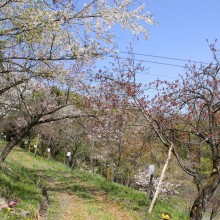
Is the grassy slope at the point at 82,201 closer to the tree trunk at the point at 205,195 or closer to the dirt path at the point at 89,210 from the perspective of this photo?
the dirt path at the point at 89,210

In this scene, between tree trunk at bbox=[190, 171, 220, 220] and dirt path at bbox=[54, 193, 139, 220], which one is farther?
dirt path at bbox=[54, 193, 139, 220]

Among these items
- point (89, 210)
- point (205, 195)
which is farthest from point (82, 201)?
point (205, 195)

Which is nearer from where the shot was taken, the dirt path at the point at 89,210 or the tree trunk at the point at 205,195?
the tree trunk at the point at 205,195

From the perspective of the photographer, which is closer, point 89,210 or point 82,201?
point 89,210

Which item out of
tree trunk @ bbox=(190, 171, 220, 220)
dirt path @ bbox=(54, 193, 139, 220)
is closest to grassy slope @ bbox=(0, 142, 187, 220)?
dirt path @ bbox=(54, 193, 139, 220)

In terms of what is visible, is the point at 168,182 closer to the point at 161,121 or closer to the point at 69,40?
the point at 161,121

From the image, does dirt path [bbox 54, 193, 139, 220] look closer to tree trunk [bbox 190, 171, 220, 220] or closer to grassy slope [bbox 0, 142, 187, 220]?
grassy slope [bbox 0, 142, 187, 220]

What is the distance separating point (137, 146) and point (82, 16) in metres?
25.1

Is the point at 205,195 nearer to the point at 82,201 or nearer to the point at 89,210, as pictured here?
the point at 89,210

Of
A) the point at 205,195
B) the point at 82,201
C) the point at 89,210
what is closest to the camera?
the point at 205,195

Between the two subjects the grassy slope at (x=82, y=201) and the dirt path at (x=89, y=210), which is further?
the dirt path at (x=89, y=210)

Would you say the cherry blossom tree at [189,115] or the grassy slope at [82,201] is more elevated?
the cherry blossom tree at [189,115]

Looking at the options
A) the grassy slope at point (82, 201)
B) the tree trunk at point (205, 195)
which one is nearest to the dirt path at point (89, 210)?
the grassy slope at point (82, 201)

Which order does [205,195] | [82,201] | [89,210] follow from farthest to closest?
[82,201] < [89,210] < [205,195]
